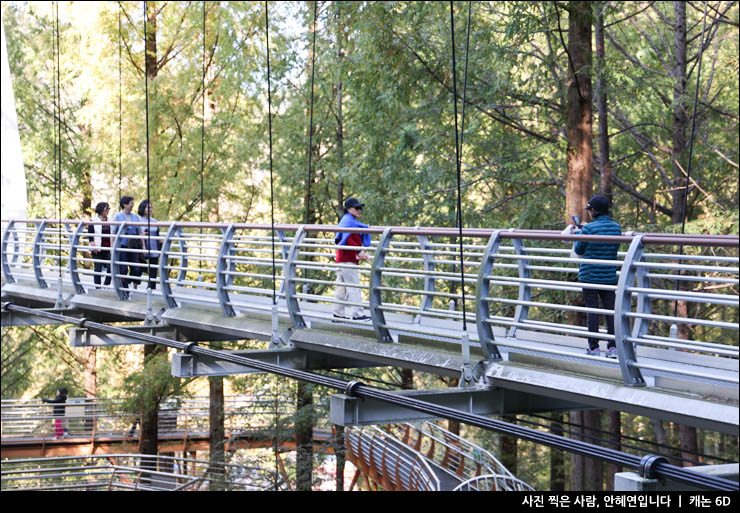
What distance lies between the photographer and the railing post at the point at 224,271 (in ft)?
34.1

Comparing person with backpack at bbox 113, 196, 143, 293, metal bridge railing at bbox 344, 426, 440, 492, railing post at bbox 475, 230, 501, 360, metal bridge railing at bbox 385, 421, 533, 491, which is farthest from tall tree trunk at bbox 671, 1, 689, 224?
railing post at bbox 475, 230, 501, 360

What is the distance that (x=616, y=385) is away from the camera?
621cm

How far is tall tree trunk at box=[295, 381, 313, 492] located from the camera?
779 inches

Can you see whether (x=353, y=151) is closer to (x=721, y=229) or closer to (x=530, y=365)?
(x=721, y=229)

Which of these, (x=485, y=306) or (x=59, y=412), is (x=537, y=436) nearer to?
(x=485, y=306)

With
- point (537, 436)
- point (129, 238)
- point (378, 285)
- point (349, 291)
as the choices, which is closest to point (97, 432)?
point (129, 238)

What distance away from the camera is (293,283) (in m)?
9.54

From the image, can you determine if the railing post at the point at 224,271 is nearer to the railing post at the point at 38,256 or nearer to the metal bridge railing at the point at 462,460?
the railing post at the point at 38,256

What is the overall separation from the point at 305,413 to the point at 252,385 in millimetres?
2893

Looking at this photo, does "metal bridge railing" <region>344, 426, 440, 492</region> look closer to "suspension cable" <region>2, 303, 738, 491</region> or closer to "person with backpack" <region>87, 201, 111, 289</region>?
"person with backpack" <region>87, 201, 111, 289</region>

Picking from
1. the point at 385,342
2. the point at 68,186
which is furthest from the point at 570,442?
the point at 68,186

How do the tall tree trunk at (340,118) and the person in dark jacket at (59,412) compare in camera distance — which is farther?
the person in dark jacket at (59,412)

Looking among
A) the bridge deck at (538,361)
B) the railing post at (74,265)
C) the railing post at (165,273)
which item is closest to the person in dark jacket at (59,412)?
the railing post at (74,265)

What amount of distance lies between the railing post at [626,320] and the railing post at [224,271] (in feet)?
17.1
